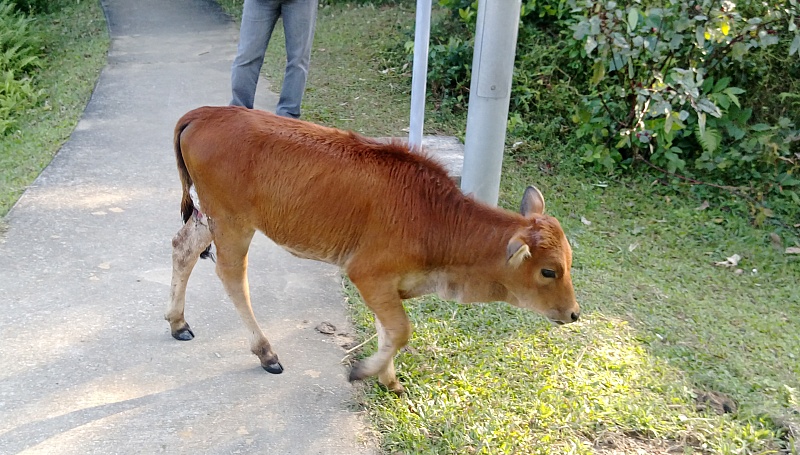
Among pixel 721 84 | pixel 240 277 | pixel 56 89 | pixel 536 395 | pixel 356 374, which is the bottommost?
pixel 536 395

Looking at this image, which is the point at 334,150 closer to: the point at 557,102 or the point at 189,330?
the point at 189,330

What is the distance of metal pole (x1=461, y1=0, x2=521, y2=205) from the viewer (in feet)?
15.6

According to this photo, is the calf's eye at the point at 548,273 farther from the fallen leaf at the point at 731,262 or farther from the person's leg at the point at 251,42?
the person's leg at the point at 251,42

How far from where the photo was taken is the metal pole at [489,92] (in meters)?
4.75

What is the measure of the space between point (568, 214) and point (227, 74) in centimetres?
428

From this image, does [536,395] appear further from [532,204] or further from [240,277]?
[240,277]

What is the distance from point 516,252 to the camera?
323cm

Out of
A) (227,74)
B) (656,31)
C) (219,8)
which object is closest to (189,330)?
(656,31)

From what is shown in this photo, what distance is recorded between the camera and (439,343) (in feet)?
13.9

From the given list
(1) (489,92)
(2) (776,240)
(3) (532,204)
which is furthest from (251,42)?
(2) (776,240)

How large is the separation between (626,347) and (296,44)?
3292 mm

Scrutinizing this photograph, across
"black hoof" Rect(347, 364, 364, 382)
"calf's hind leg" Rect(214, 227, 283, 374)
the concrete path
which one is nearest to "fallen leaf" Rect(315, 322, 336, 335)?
the concrete path

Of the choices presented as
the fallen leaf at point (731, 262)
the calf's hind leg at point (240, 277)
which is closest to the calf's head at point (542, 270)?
the calf's hind leg at point (240, 277)

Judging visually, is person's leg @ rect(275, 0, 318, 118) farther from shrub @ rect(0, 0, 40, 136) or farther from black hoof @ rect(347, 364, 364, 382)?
black hoof @ rect(347, 364, 364, 382)
